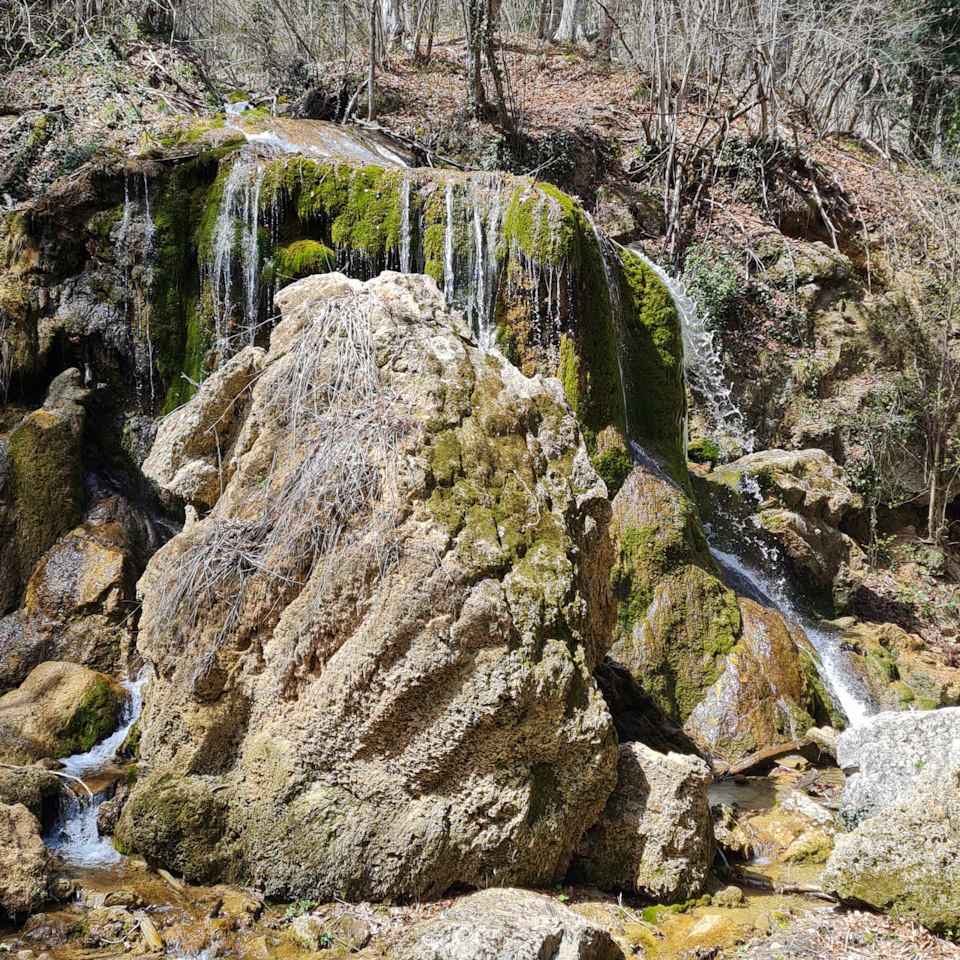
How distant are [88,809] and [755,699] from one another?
5283mm

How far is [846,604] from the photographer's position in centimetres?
1016

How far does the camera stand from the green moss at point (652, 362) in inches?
364

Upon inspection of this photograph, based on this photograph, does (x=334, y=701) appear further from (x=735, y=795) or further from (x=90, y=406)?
(x=90, y=406)

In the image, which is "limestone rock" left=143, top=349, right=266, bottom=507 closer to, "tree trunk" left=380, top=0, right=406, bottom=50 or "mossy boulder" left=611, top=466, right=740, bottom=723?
"mossy boulder" left=611, top=466, right=740, bottom=723

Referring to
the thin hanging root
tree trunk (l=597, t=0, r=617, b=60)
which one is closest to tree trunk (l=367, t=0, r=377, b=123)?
tree trunk (l=597, t=0, r=617, b=60)

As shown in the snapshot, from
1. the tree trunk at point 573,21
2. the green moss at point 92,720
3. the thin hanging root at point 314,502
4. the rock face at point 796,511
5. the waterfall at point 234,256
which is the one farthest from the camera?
the tree trunk at point 573,21

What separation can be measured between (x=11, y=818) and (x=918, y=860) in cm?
406

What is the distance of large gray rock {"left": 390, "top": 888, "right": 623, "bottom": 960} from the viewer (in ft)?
9.18

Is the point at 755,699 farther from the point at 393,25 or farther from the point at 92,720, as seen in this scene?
the point at 393,25

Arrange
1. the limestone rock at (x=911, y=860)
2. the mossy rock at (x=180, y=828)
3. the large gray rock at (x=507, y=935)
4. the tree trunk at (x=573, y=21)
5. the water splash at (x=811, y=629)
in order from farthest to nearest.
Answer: the tree trunk at (x=573, y=21) → the water splash at (x=811, y=629) → the mossy rock at (x=180, y=828) → the limestone rock at (x=911, y=860) → the large gray rock at (x=507, y=935)

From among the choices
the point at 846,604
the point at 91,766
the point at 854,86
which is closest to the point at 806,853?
the point at 91,766

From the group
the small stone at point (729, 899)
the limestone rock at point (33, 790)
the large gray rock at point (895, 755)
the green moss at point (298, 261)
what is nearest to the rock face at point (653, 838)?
the small stone at point (729, 899)

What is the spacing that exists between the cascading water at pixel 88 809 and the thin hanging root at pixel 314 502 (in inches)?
45.1

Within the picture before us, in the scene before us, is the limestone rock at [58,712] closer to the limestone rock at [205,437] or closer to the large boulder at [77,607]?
the large boulder at [77,607]
